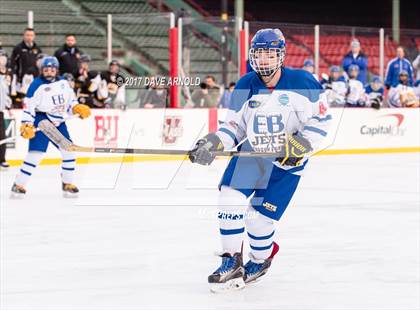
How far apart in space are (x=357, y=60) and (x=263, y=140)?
11.2 metres

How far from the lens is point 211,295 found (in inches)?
190

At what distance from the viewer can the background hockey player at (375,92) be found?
15781 millimetres

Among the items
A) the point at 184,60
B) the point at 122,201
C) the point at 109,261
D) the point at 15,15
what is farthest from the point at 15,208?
the point at 184,60

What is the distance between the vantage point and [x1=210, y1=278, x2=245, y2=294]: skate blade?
4.89m

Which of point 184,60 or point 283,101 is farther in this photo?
point 184,60

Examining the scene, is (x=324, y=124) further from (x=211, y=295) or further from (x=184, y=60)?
(x=184, y=60)

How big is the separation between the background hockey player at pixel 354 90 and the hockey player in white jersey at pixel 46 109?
23.4ft

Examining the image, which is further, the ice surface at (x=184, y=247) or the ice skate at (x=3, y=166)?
the ice skate at (x=3, y=166)

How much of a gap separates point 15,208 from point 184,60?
6220 mm

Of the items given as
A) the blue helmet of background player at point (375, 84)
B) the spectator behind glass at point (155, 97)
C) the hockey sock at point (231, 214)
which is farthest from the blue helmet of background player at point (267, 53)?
the blue helmet of background player at point (375, 84)

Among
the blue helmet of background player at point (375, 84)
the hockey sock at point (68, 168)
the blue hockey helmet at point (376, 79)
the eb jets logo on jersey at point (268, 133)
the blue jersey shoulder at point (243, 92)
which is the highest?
the blue jersey shoulder at point (243, 92)

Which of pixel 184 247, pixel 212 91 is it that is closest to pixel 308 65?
pixel 212 91

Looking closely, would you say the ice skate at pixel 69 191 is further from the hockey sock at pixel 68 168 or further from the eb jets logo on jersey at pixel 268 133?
the eb jets logo on jersey at pixel 268 133

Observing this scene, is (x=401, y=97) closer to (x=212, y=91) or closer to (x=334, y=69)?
(x=334, y=69)
